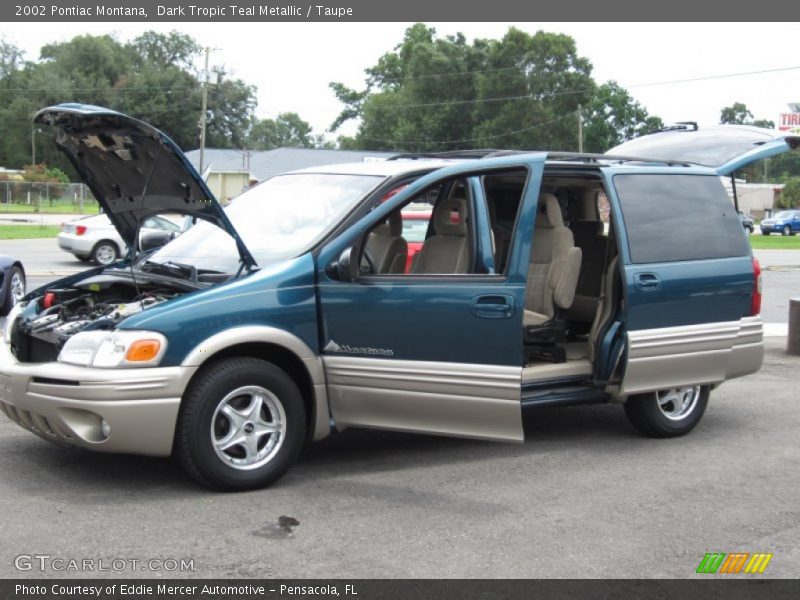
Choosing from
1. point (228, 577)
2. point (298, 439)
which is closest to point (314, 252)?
point (298, 439)

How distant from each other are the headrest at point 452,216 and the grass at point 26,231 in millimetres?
27464

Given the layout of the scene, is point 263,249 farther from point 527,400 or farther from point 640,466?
point 640,466

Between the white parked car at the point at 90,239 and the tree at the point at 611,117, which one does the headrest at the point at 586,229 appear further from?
the tree at the point at 611,117

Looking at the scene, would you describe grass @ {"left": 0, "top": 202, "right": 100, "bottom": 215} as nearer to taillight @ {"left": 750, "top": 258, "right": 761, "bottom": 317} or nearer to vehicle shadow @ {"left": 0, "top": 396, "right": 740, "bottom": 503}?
vehicle shadow @ {"left": 0, "top": 396, "right": 740, "bottom": 503}

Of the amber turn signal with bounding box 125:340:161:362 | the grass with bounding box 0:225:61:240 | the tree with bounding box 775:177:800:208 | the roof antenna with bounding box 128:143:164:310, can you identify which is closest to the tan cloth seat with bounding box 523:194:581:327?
the roof antenna with bounding box 128:143:164:310

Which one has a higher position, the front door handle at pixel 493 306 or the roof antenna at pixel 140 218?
the roof antenna at pixel 140 218

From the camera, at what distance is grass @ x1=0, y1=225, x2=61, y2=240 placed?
1272 inches

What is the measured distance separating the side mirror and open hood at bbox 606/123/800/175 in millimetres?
3114

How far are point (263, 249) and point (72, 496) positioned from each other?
5.87ft

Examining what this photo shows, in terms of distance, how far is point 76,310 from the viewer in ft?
19.4

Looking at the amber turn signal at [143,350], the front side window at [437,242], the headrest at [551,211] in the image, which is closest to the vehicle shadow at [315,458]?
the amber turn signal at [143,350]

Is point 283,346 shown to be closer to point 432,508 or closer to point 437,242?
point 432,508

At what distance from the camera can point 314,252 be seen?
18.6ft

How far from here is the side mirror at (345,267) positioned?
5.56 m
